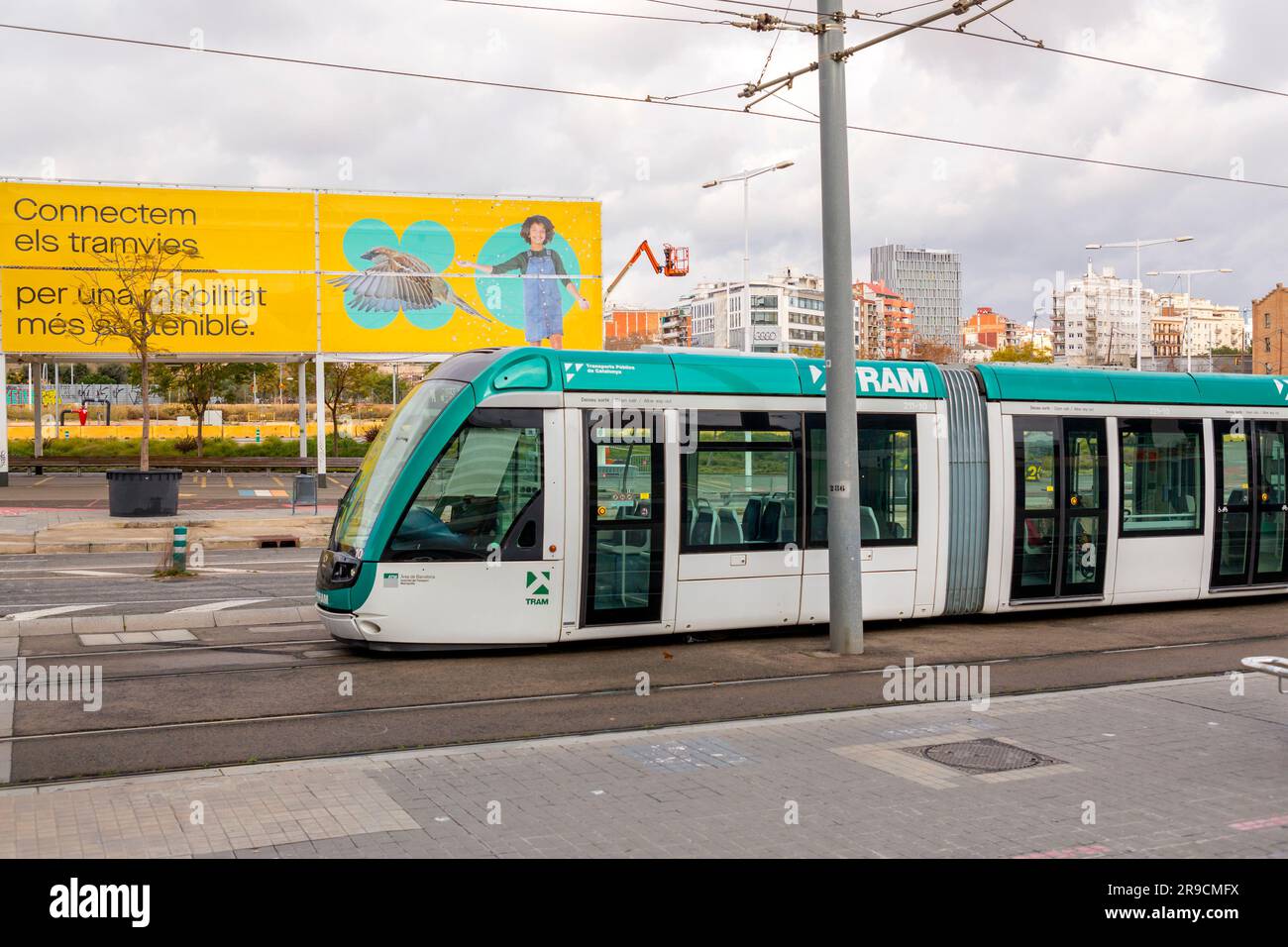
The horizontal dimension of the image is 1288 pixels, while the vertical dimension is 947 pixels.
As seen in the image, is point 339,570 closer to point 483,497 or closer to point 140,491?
point 483,497

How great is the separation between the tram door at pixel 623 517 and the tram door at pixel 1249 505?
301 inches

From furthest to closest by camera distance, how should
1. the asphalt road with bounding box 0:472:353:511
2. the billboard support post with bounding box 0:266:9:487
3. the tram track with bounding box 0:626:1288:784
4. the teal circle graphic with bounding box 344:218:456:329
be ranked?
1. the teal circle graphic with bounding box 344:218:456:329
2. the billboard support post with bounding box 0:266:9:487
3. the asphalt road with bounding box 0:472:353:511
4. the tram track with bounding box 0:626:1288:784

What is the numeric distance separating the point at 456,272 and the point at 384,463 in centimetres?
2904

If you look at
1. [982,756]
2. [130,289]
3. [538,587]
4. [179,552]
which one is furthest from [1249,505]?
[130,289]

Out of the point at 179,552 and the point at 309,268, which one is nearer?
the point at 179,552

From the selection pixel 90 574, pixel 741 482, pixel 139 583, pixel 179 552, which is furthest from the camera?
pixel 90 574

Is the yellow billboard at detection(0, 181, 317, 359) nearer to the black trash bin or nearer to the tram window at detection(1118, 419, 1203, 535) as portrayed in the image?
the black trash bin

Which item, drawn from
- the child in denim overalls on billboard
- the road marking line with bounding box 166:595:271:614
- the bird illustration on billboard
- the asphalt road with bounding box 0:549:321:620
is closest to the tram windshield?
the road marking line with bounding box 166:595:271:614

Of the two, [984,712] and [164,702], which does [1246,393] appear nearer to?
[984,712]

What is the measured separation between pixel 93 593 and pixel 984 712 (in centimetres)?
1161

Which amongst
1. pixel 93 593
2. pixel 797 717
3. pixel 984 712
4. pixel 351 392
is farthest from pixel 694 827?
pixel 351 392

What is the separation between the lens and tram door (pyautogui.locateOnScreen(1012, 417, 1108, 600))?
13977 mm

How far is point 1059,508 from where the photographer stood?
14.1 m

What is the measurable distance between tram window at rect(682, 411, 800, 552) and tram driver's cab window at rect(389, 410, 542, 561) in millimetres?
1591
